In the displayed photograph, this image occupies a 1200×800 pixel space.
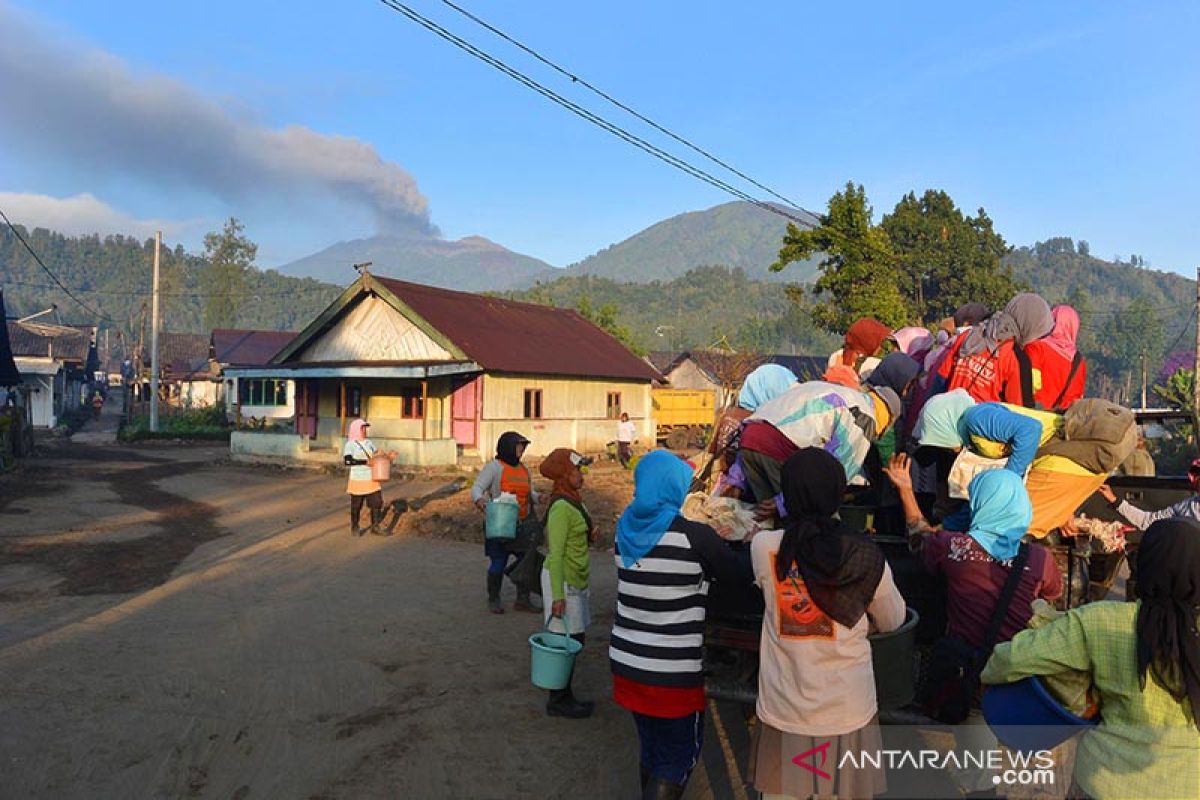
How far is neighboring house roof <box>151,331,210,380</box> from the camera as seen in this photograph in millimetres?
48750

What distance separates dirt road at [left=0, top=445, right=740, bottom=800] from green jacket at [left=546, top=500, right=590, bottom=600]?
3.05 ft

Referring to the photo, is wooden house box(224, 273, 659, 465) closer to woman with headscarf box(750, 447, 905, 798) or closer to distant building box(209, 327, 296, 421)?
distant building box(209, 327, 296, 421)

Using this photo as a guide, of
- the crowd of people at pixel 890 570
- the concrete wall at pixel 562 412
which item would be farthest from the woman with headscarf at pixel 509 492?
the concrete wall at pixel 562 412

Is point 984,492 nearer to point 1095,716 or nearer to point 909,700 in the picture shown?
point 909,700

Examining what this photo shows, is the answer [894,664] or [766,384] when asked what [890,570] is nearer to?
[894,664]

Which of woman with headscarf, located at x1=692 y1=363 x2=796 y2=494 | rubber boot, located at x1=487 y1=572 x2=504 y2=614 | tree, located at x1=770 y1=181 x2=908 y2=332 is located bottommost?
rubber boot, located at x1=487 y1=572 x2=504 y2=614

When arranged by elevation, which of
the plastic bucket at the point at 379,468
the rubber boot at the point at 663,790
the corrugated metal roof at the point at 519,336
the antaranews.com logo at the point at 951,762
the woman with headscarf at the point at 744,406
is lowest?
the rubber boot at the point at 663,790

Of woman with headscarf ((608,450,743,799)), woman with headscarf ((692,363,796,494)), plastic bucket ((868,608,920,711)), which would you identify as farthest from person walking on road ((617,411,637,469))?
plastic bucket ((868,608,920,711))

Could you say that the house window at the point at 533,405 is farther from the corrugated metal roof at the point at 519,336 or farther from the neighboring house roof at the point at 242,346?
the neighboring house roof at the point at 242,346

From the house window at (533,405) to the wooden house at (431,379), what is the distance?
0.03m

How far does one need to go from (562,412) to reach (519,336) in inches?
110

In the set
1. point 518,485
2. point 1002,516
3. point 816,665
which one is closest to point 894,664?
point 816,665

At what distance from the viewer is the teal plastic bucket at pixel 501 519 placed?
7.52m

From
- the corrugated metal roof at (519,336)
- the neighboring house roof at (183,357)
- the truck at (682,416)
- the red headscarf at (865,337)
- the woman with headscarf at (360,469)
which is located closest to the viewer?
the red headscarf at (865,337)
